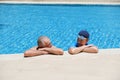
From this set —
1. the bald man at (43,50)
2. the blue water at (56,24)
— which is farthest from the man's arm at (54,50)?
the blue water at (56,24)

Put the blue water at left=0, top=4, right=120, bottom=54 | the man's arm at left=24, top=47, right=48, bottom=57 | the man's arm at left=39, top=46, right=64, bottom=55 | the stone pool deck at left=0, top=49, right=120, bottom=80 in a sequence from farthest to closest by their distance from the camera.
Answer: the blue water at left=0, top=4, right=120, bottom=54
the man's arm at left=39, top=46, right=64, bottom=55
the man's arm at left=24, top=47, right=48, bottom=57
the stone pool deck at left=0, top=49, right=120, bottom=80

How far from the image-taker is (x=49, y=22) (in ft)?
38.4

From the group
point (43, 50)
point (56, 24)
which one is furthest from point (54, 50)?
point (56, 24)

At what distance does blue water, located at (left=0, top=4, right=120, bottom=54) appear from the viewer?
8.99m

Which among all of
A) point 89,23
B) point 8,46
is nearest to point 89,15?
point 89,23

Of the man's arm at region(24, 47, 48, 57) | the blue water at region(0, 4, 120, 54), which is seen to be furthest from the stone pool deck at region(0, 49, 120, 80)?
the blue water at region(0, 4, 120, 54)

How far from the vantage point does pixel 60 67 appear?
185 inches

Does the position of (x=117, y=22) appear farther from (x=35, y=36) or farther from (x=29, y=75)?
(x=29, y=75)

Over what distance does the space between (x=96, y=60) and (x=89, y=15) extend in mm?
8603

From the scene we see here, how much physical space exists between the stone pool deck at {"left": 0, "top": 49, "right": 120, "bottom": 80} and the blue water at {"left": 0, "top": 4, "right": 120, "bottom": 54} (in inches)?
127

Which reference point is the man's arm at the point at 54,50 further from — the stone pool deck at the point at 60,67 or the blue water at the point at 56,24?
the blue water at the point at 56,24

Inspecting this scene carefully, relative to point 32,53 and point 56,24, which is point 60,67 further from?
point 56,24

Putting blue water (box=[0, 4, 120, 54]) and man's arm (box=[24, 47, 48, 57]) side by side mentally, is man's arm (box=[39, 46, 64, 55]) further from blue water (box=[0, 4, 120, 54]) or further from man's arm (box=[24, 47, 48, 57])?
blue water (box=[0, 4, 120, 54])

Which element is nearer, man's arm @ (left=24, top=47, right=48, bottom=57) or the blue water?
man's arm @ (left=24, top=47, right=48, bottom=57)
